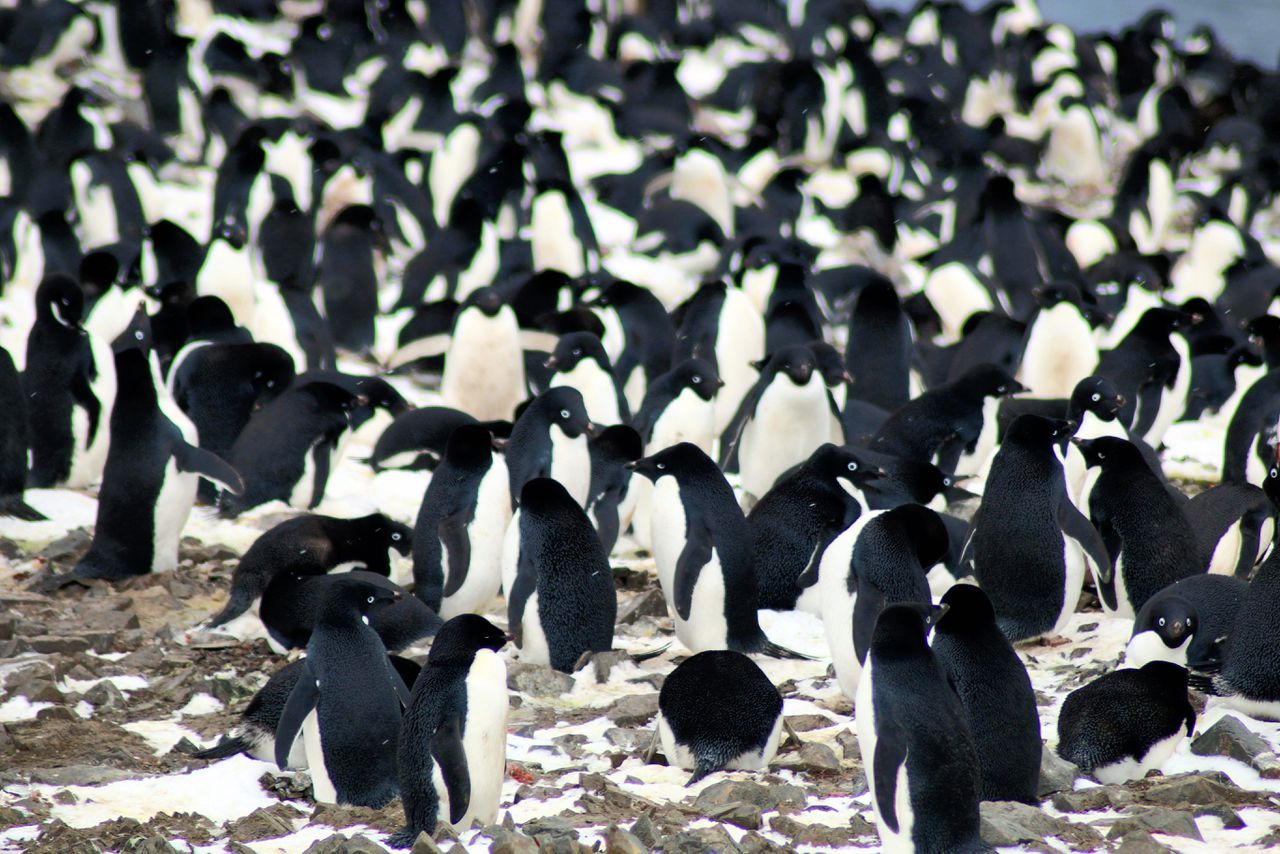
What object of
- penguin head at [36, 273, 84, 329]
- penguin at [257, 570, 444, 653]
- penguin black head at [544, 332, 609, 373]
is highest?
penguin head at [36, 273, 84, 329]

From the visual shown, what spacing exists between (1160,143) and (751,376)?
10.1 m

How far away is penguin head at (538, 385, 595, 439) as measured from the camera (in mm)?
6832

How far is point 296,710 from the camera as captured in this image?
453 cm

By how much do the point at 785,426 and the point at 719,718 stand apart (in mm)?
3310

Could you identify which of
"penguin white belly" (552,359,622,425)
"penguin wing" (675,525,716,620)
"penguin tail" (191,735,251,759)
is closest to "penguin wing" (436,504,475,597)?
"penguin wing" (675,525,716,620)

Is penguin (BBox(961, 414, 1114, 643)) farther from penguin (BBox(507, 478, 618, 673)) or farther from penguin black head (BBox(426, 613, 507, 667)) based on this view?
penguin black head (BBox(426, 613, 507, 667))

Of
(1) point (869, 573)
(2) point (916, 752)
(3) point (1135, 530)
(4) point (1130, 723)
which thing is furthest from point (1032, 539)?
(2) point (916, 752)

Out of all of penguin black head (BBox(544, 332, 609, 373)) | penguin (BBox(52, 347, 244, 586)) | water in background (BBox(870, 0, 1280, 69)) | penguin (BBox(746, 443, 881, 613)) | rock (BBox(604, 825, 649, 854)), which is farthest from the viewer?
water in background (BBox(870, 0, 1280, 69))

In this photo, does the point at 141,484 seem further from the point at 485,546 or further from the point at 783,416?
the point at 783,416

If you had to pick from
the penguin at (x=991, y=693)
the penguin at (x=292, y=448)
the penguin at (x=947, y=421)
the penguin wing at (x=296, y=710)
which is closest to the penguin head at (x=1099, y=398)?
the penguin at (x=947, y=421)

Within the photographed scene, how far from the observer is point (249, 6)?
19.6 meters

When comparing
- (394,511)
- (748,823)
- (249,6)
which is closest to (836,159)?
(249,6)

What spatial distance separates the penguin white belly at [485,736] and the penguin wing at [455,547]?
1.79 m

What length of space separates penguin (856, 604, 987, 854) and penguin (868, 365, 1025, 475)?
355 centimetres
